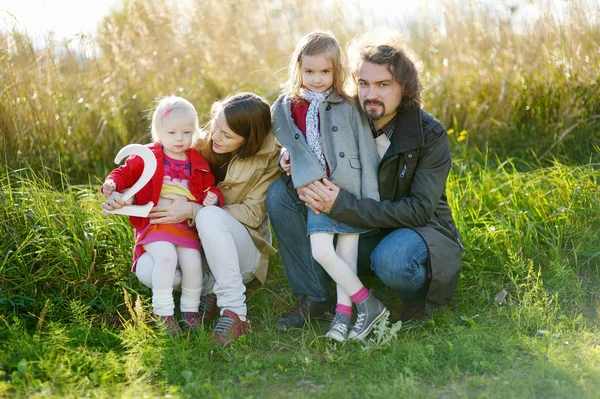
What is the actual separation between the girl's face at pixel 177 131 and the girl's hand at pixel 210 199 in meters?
0.25

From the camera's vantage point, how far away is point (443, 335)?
10.9ft

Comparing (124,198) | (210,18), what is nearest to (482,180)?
(124,198)

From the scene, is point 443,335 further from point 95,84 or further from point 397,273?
point 95,84

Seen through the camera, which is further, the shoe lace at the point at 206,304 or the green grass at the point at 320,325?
the shoe lace at the point at 206,304

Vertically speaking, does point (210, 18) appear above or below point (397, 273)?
above

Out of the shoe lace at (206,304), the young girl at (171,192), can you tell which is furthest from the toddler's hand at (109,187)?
the shoe lace at (206,304)

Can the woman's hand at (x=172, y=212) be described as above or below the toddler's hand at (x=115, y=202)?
below

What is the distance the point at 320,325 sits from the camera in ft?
11.6

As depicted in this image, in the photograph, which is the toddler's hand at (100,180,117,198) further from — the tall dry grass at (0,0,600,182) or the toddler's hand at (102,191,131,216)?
the tall dry grass at (0,0,600,182)

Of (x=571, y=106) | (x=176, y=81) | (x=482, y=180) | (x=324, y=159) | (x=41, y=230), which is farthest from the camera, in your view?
(x=176, y=81)

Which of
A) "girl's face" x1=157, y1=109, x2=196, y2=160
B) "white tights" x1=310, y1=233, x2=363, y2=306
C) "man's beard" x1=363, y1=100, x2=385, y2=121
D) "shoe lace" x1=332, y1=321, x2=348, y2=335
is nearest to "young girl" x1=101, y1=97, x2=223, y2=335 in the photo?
"girl's face" x1=157, y1=109, x2=196, y2=160

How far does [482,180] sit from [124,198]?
2.34m

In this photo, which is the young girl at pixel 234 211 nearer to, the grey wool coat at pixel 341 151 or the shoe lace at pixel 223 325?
the shoe lace at pixel 223 325

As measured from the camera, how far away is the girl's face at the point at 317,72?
130 inches
